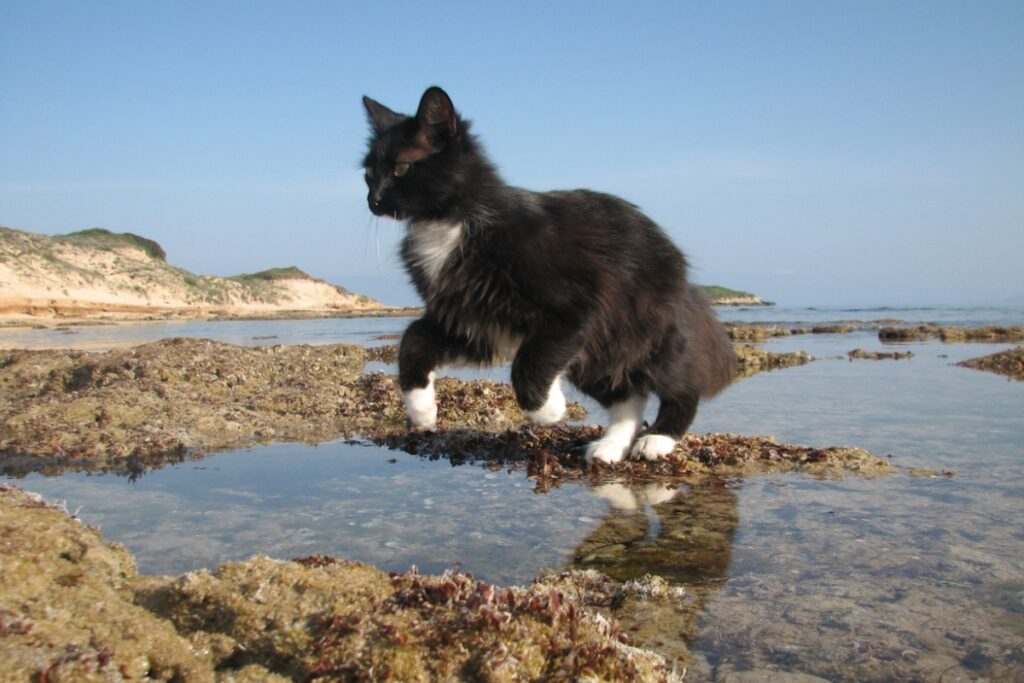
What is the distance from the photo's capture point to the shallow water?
85.7 inches

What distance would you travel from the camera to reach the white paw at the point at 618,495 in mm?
3692

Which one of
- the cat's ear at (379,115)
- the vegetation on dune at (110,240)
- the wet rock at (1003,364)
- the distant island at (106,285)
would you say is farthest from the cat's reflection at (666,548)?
the vegetation on dune at (110,240)

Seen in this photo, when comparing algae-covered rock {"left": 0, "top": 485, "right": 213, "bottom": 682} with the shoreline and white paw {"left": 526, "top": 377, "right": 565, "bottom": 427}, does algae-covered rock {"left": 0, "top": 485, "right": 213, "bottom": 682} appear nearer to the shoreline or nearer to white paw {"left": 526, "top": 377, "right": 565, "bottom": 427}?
white paw {"left": 526, "top": 377, "right": 565, "bottom": 427}

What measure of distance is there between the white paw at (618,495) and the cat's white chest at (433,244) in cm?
135

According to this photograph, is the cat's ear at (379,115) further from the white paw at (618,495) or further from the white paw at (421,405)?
the white paw at (618,495)

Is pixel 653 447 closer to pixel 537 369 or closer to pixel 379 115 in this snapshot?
pixel 537 369

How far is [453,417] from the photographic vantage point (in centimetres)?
666

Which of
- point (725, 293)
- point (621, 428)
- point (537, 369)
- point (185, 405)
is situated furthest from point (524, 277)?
point (725, 293)

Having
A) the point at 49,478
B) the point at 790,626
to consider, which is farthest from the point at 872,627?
the point at 49,478

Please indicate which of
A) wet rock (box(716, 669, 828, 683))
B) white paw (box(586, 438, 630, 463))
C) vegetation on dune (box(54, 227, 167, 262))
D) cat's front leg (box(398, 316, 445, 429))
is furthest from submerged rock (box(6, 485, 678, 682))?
vegetation on dune (box(54, 227, 167, 262))

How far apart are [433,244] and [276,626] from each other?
2.54 m

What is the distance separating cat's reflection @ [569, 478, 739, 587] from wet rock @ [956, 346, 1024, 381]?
24.1 feet

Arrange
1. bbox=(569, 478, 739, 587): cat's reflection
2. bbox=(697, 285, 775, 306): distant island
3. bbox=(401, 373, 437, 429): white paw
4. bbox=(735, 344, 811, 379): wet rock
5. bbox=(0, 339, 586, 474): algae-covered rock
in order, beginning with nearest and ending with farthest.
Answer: bbox=(569, 478, 739, 587): cat's reflection, bbox=(401, 373, 437, 429): white paw, bbox=(0, 339, 586, 474): algae-covered rock, bbox=(735, 344, 811, 379): wet rock, bbox=(697, 285, 775, 306): distant island

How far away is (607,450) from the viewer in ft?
15.2
